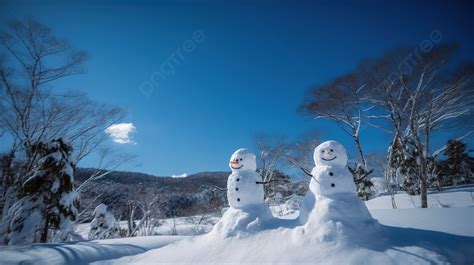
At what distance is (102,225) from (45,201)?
342 inches

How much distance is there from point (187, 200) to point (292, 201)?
1452 centimetres

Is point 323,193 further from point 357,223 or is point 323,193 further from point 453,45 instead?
point 453,45

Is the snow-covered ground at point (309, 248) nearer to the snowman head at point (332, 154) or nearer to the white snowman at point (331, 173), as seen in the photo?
the white snowman at point (331, 173)

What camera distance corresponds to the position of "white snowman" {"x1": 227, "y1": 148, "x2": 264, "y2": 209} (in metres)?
4.69

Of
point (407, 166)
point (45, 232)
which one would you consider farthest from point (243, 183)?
point (407, 166)

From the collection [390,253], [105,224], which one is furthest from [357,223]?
[105,224]

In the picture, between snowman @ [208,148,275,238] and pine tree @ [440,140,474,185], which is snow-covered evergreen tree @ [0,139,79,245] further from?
pine tree @ [440,140,474,185]

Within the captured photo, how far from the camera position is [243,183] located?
187 inches

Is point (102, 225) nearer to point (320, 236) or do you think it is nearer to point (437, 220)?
point (320, 236)

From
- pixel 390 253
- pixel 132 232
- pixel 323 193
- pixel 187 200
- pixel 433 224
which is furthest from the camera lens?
pixel 187 200

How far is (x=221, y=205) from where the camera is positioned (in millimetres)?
17484

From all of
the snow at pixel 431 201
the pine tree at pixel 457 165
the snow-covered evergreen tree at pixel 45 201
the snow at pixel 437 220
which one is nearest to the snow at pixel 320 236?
the snow at pixel 437 220

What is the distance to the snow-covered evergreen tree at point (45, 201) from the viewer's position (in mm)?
7977

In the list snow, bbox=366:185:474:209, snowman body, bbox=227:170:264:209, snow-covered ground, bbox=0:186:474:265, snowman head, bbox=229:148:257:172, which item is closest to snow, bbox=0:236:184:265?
snow-covered ground, bbox=0:186:474:265
